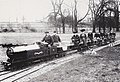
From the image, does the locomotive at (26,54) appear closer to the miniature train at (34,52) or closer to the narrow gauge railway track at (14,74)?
the miniature train at (34,52)

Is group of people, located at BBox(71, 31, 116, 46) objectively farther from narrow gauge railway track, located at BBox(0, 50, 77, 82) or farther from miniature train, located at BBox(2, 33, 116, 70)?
narrow gauge railway track, located at BBox(0, 50, 77, 82)

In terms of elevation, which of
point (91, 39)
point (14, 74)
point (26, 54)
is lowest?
point (14, 74)

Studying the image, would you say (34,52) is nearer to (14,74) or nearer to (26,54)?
(26,54)

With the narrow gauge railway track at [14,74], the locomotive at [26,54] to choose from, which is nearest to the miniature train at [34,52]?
the locomotive at [26,54]

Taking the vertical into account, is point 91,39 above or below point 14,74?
above

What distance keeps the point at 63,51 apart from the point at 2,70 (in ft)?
23.1

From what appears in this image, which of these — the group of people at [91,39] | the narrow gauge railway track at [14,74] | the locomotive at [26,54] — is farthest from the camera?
the group of people at [91,39]

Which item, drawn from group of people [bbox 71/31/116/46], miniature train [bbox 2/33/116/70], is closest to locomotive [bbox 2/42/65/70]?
miniature train [bbox 2/33/116/70]

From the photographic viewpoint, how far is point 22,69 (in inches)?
552

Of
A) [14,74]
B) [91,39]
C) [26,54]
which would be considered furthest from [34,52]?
[91,39]

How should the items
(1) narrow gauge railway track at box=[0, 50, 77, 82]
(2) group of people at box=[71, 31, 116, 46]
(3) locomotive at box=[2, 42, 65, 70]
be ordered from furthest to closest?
(2) group of people at box=[71, 31, 116, 46], (3) locomotive at box=[2, 42, 65, 70], (1) narrow gauge railway track at box=[0, 50, 77, 82]

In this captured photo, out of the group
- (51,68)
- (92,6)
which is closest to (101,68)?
(51,68)

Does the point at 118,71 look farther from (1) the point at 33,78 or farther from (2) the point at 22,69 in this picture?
(2) the point at 22,69

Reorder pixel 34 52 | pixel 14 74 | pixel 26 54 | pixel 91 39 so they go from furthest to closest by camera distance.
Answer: pixel 91 39
pixel 34 52
pixel 26 54
pixel 14 74
